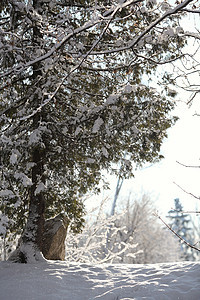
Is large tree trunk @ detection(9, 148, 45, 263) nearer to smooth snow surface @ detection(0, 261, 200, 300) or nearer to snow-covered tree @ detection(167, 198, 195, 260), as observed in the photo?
smooth snow surface @ detection(0, 261, 200, 300)

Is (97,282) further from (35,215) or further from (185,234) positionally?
(185,234)

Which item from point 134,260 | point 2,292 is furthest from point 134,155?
point 134,260

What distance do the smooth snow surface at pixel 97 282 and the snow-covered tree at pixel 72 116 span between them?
0.84 meters

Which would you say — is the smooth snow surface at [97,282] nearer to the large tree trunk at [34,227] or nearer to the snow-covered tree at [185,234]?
the large tree trunk at [34,227]

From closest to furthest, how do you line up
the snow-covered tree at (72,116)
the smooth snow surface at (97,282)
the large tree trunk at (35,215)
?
the smooth snow surface at (97,282) < the snow-covered tree at (72,116) < the large tree trunk at (35,215)

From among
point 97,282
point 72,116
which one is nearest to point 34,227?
point 97,282

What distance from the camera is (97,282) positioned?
16.3 ft

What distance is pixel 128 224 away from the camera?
19922 millimetres

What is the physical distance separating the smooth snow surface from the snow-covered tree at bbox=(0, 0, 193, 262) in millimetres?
844

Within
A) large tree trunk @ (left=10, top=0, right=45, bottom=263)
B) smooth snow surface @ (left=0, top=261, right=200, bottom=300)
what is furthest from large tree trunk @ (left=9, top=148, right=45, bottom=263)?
smooth snow surface @ (left=0, top=261, right=200, bottom=300)

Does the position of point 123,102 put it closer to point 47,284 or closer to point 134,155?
point 134,155

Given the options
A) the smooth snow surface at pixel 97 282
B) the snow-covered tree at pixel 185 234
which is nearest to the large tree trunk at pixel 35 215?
the smooth snow surface at pixel 97 282

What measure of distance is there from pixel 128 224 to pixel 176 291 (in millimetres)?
16060

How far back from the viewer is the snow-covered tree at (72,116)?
529 cm
